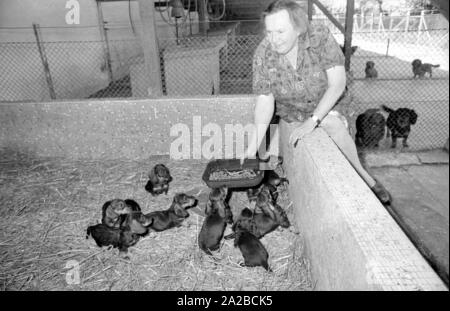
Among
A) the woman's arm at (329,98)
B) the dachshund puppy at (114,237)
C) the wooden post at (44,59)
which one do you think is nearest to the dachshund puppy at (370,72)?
the woman's arm at (329,98)

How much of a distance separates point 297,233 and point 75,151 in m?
3.43

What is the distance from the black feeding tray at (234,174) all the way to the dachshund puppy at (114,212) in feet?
2.82

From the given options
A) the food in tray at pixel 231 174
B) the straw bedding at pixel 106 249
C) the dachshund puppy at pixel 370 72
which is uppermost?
the dachshund puppy at pixel 370 72

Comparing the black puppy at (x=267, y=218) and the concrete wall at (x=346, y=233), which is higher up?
the concrete wall at (x=346, y=233)

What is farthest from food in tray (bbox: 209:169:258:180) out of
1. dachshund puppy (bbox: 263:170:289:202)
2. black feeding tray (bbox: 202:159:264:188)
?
dachshund puppy (bbox: 263:170:289:202)

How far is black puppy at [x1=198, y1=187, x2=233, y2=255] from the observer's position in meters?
3.21

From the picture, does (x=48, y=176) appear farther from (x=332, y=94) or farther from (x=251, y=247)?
(x=332, y=94)

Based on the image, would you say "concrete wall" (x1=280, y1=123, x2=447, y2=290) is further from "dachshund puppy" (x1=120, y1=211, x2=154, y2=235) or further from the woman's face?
"dachshund puppy" (x1=120, y1=211, x2=154, y2=235)

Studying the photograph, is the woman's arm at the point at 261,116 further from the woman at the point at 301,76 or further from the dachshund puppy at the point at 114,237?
the dachshund puppy at the point at 114,237

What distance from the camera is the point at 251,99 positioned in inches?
186

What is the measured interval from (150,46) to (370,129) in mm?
3887

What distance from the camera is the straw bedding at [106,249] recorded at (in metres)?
3.00

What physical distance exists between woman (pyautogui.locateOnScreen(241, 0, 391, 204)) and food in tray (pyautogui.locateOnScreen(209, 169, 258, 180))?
27 centimetres

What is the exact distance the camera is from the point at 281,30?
9.79 ft
